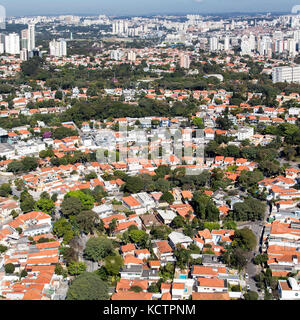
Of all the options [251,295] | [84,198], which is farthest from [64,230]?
[251,295]

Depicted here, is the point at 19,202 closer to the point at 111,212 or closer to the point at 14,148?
the point at 111,212

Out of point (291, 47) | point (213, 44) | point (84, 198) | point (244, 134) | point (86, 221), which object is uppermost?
point (213, 44)

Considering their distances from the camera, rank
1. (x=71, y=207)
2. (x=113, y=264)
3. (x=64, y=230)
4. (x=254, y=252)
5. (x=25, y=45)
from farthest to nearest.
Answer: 1. (x=25, y=45)
2. (x=71, y=207)
3. (x=64, y=230)
4. (x=254, y=252)
5. (x=113, y=264)

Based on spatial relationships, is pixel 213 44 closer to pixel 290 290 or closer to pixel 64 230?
pixel 64 230

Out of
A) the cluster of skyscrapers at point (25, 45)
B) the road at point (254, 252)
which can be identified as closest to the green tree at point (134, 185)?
the road at point (254, 252)

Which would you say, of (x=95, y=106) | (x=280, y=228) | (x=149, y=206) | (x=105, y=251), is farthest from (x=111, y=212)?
(x=95, y=106)

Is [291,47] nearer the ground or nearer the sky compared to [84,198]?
nearer the sky
